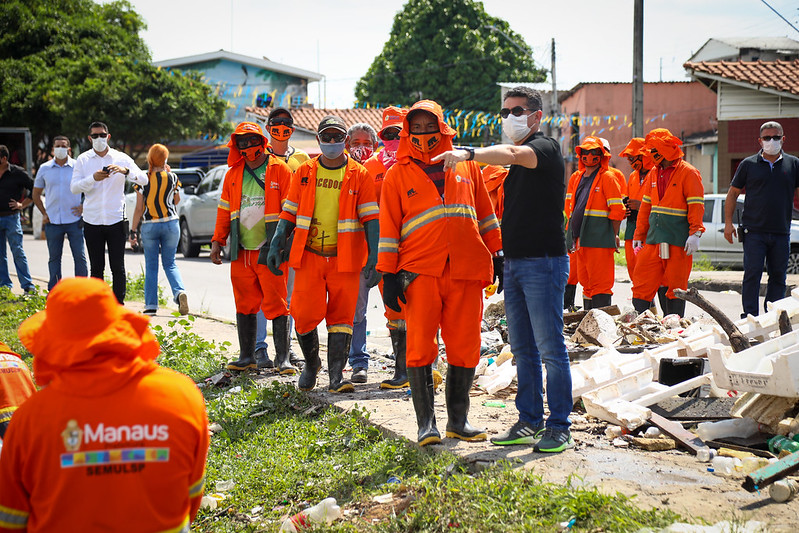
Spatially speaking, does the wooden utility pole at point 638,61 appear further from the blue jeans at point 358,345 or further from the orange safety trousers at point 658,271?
the blue jeans at point 358,345

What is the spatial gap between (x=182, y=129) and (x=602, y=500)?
112 feet

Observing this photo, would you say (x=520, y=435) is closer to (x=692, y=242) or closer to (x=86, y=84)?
(x=692, y=242)

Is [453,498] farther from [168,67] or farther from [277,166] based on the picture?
[168,67]

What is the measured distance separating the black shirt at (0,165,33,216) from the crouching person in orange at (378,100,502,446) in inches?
344

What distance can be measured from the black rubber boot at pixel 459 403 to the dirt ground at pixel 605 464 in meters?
0.08

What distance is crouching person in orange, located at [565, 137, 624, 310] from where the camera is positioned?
959 cm

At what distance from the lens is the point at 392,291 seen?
16.7ft

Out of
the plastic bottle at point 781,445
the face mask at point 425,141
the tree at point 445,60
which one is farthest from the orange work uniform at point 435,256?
the tree at point 445,60

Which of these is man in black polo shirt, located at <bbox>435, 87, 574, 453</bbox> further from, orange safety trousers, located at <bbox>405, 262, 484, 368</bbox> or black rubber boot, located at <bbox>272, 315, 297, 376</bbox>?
black rubber boot, located at <bbox>272, 315, 297, 376</bbox>

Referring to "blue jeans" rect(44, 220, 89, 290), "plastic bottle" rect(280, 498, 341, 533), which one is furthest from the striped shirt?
"plastic bottle" rect(280, 498, 341, 533)

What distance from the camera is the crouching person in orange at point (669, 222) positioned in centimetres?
912

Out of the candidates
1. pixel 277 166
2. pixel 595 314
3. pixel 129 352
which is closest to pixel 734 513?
pixel 129 352

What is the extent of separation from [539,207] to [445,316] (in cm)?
87

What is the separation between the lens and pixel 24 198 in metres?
12.4
